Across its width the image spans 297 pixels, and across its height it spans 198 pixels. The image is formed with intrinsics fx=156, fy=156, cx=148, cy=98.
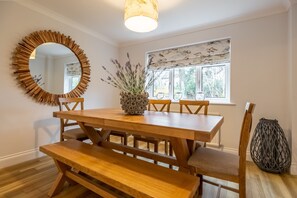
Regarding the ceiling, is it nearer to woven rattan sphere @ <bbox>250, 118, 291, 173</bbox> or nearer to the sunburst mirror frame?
the sunburst mirror frame

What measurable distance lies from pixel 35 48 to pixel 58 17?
69cm


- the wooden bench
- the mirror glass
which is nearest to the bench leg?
the wooden bench

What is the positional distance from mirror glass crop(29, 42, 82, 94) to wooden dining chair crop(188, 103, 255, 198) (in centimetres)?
242

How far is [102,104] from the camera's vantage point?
11.5 ft

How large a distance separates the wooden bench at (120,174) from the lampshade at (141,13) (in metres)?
1.35

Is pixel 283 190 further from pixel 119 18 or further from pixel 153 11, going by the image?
pixel 119 18

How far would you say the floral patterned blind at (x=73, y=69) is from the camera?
2832mm

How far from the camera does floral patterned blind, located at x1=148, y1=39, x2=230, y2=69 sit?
2.71 metres

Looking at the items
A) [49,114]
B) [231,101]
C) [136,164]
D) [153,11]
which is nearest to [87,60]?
[49,114]

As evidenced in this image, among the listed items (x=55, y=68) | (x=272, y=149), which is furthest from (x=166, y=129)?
(x=55, y=68)

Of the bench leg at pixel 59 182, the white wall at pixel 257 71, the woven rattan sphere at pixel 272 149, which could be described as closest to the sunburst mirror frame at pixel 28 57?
the bench leg at pixel 59 182

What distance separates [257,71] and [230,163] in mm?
1823

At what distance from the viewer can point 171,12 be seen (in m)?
2.42

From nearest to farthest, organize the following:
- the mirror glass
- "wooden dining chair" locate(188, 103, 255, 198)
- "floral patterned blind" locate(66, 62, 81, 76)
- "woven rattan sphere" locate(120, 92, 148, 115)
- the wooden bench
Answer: the wooden bench < "wooden dining chair" locate(188, 103, 255, 198) < "woven rattan sphere" locate(120, 92, 148, 115) < the mirror glass < "floral patterned blind" locate(66, 62, 81, 76)
